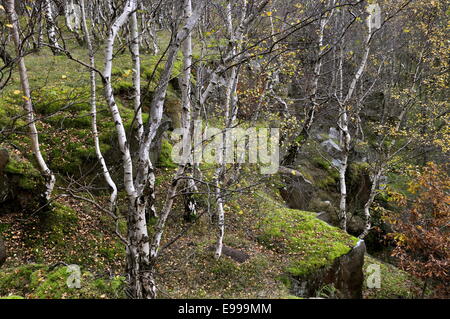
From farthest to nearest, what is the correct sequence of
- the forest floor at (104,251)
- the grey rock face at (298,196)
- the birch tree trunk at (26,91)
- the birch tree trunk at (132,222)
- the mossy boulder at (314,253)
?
the grey rock face at (298,196)
the mossy boulder at (314,253)
the forest floor at (104,251)
the birch tree trunk at (26,91)
the birch tree trunk at (132,222)

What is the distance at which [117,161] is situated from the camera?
9039 millimetres

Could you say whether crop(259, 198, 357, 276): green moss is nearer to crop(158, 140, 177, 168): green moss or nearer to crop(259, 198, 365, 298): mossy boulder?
crop(259, 198, 365, 298): mossy boulder

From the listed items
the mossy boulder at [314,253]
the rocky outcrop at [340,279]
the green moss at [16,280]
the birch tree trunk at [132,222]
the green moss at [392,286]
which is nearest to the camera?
the birch tree trunk at [132,222]

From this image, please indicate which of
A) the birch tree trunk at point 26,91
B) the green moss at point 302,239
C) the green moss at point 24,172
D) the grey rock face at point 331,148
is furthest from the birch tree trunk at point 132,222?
the grey rock face at point 331,148

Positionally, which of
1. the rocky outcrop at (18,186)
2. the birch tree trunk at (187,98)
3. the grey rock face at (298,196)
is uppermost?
the birch tree trunk at (187,98)

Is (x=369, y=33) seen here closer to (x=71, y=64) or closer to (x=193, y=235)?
(x=193, y=235)

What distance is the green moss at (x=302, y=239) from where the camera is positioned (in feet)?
26.2

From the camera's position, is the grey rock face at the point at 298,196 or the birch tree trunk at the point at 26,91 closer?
the birch tree trunk at the point at 26,91

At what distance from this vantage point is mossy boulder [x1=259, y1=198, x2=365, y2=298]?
25.3 ft

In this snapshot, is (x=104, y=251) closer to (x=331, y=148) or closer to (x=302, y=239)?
(x=302, y=239)

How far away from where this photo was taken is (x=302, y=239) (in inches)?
354

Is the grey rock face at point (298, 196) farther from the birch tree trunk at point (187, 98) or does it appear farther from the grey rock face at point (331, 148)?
the birch tree trunk at point (187, 98)

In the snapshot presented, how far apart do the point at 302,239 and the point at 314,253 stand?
0.77 meters
